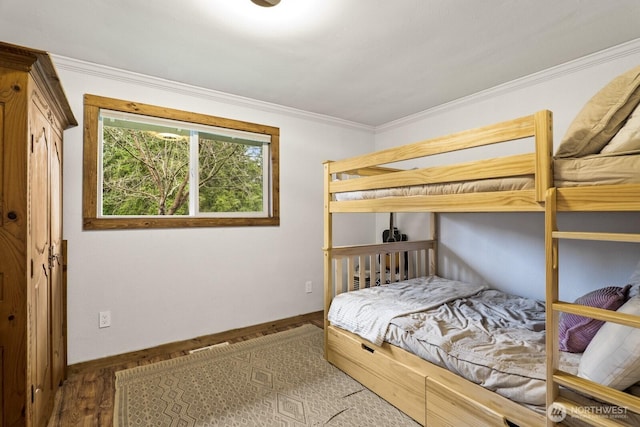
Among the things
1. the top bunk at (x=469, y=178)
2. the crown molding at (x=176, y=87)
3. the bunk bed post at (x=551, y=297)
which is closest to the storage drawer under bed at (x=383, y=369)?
the bunk bed post at (x=551, y=297)

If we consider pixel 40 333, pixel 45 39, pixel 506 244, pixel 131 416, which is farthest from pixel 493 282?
pixel 45 39

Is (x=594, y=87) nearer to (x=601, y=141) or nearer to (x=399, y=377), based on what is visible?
(x=601, y=141)

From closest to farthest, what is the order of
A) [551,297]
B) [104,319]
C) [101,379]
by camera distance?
[551,297], [101,379], [104,319]

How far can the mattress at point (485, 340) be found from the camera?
1.32 meters

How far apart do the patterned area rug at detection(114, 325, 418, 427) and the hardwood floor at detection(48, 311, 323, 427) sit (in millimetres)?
81

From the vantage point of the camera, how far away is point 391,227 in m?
3.58

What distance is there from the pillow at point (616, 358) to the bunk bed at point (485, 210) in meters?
0.06

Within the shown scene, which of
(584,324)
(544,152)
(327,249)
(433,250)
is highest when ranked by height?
(544,152)

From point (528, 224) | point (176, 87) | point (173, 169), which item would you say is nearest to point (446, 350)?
point (528, 224)

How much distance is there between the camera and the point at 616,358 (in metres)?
1.08

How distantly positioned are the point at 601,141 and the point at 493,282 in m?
1.94

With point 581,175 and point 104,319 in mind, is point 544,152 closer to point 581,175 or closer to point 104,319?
point 581,175

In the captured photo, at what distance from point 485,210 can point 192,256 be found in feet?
7.58

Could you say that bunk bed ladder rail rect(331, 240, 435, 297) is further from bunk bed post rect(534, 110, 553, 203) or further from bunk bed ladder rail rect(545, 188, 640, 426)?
bunk bed post rect(534, 110, 553, 203)
